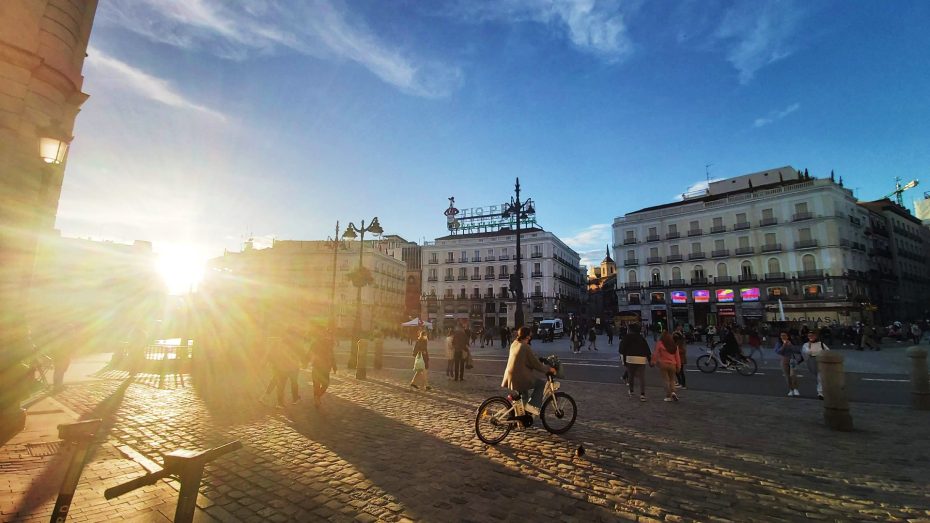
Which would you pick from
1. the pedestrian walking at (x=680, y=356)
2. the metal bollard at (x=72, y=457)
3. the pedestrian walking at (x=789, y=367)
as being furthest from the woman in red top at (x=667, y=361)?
the metal bollard at (x=72, y=457)

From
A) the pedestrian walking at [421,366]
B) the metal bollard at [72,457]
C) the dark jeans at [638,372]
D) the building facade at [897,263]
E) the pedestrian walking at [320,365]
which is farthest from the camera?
the building facade at [897,263]

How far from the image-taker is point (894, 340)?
99.6ft

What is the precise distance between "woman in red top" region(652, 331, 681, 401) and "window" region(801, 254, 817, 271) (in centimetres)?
4620

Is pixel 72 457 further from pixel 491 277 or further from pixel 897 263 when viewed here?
pixel 897 263

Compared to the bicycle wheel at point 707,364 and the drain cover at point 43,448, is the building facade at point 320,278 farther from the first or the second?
the drain cover at point 43,448

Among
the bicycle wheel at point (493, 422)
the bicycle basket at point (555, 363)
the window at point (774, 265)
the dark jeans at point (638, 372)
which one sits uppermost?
the window at point (774, 265)

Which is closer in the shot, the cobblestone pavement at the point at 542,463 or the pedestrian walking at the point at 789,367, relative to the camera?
the cobblestone pavement at the point at 542,463

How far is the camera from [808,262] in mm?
42594

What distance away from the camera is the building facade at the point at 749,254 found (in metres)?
41.5

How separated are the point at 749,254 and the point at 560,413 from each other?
50560 mm

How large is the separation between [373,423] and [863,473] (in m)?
6.84

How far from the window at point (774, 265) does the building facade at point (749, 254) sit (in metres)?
0.09

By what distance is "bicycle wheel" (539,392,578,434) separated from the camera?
6449 mm

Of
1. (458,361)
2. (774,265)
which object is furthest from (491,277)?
(458,361)
